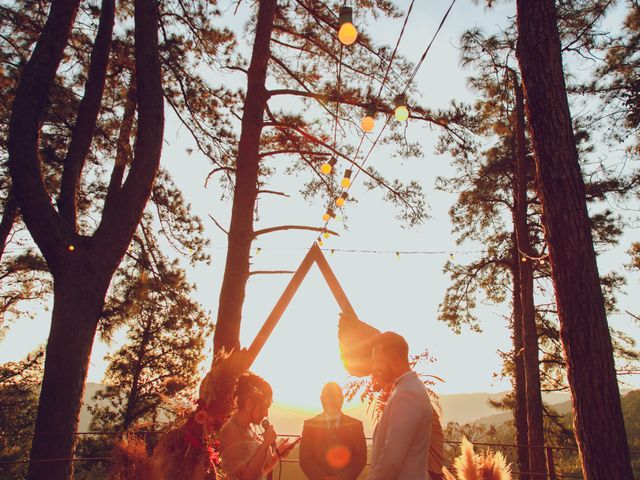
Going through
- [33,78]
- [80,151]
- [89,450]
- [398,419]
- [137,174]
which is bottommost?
[89,450]

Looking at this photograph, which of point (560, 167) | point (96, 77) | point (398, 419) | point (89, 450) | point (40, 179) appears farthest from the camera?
point (89, 450)

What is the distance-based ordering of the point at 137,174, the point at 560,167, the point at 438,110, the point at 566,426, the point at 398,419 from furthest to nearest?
the point at 566,426 → the point at 438,110 → the point at 137,174 → the point at 560,167 → the point at 398,419

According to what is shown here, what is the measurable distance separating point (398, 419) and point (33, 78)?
19.2ft

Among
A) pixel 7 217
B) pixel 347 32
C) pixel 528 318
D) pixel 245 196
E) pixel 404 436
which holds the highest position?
pixel 7 217

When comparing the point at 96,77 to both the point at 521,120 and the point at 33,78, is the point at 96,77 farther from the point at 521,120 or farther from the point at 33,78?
the point at 521,120

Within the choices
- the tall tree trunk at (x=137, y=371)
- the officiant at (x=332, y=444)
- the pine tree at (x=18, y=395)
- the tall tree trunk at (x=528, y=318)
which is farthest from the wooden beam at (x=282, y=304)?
the tall tree trunk at (x=137, y=371)

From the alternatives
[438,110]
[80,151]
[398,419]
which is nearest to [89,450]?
[80,151]

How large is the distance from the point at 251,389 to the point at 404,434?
150 cm

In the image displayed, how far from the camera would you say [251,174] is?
7.48 meters

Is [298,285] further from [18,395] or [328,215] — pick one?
[18,395]

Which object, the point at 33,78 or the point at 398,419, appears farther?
the point at 33,78

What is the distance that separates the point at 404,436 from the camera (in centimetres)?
221

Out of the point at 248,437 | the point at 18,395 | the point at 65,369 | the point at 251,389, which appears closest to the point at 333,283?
the point at 251,389

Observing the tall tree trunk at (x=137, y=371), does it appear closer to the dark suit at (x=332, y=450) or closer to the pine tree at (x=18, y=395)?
the pine tree at (x=18, y=395)
